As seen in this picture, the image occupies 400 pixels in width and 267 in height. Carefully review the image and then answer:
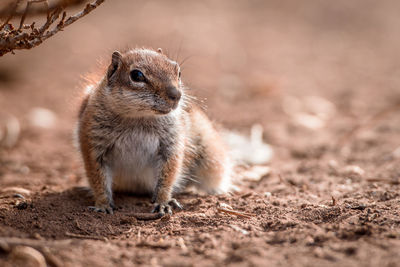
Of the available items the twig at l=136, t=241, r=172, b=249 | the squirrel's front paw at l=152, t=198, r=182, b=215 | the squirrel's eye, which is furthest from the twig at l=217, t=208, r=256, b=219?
the squirrel's eye

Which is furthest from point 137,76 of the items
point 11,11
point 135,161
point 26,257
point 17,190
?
point 26,257

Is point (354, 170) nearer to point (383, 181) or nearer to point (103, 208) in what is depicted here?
point (383, 181)

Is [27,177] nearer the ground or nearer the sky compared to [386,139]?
nearer the ground

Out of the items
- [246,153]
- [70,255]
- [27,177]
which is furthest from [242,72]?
[70,255]

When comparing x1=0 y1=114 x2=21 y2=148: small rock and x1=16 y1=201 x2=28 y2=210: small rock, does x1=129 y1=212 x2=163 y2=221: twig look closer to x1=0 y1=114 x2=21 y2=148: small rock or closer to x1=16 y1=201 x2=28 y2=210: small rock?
Result: x1=16 y1=201 x2=28 y2=210: small rock

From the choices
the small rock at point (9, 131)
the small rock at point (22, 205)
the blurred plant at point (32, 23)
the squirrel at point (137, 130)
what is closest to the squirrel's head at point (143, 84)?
the squirrel at point (137, 130)

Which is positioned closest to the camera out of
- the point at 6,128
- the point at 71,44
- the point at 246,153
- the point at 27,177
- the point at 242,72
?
the point at 27,177

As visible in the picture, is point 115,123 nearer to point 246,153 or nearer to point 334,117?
point 246,153
